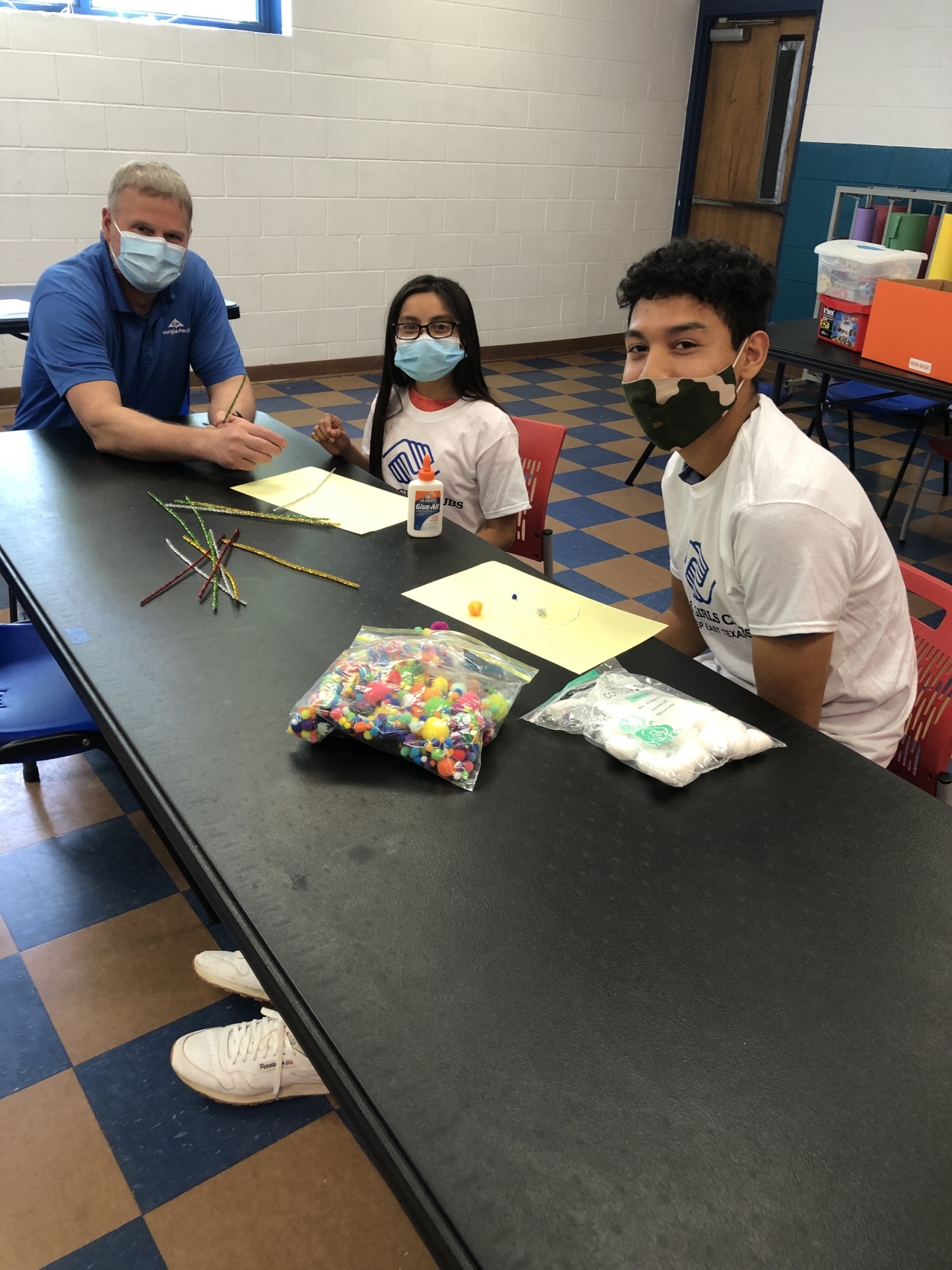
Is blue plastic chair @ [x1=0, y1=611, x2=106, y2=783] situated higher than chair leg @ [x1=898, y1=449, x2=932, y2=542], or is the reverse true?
→ blue plastic chair @ [x1=0, y1=611, x2=106, y2=783]

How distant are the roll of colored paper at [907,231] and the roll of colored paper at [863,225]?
0.29 feet

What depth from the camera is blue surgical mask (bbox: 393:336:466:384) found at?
6.71ft

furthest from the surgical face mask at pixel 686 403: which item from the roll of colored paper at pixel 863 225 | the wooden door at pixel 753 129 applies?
the wooden door at pixel 753 129

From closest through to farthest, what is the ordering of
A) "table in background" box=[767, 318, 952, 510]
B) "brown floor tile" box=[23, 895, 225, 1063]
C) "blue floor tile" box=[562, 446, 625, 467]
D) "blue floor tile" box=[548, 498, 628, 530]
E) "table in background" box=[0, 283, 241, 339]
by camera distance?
1. "brown floor tile" box=[23, 895, 225, 1063]
2. "table in background" box=[0, 283, 241, 339]
3. "table in background" box=[767, 318, 952, 510]
4. "blue floor tile" box=[548, 498, 628, 530]
5. "blue floor tile" box=[562, 446, 625, 467]

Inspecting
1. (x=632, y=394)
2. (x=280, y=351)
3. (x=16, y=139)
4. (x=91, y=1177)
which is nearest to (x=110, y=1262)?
(x=91, y=1177)

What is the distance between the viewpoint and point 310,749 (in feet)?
3.49

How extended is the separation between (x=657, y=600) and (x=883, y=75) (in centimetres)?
399

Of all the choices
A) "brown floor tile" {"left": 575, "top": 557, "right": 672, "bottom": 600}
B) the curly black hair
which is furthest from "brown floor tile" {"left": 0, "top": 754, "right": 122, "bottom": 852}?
"brown floor tile" {"left": 575, "top": 557, "right": 672, "bottom": 600}

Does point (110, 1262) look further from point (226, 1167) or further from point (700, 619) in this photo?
point (700, 619)

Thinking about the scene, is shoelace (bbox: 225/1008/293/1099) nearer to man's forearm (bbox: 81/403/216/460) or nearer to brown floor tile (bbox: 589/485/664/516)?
man's forearm (bbox: 81/403/216/460)

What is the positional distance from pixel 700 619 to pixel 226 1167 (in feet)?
3.57

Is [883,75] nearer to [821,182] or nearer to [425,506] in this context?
[821,182]

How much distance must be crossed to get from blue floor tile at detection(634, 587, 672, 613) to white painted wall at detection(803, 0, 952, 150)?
3550 millimetres

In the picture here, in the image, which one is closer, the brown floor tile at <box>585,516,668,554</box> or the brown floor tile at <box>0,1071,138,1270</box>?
the brown floor tile at <box>0,1071,138,1270</box>
